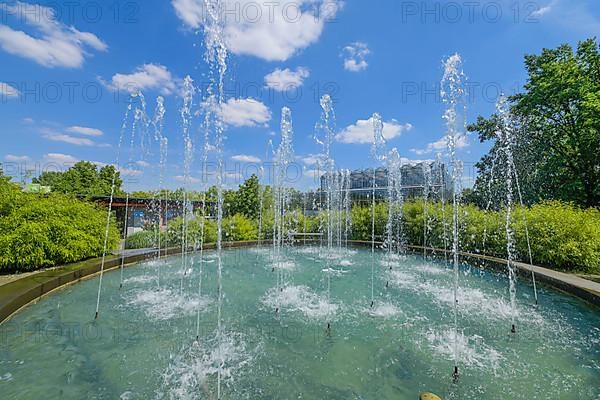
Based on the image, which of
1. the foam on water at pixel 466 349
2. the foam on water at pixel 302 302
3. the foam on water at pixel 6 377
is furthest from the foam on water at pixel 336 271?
the foam on water at pixel 6 377

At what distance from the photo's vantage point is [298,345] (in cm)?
412

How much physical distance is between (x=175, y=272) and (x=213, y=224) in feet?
21.3

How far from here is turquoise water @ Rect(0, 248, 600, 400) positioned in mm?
3113

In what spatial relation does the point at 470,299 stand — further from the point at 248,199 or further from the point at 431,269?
the point at 248,199

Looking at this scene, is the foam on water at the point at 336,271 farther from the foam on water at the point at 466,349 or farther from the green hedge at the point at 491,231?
the green hedge at the point at 491,231

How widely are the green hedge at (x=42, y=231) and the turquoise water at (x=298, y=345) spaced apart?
1596mm

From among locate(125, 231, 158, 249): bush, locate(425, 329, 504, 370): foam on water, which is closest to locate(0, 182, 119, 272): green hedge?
locate(125, 231, 158, 249): bush

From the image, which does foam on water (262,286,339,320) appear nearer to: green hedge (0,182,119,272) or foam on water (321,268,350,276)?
foam on water (321,268,350,276)

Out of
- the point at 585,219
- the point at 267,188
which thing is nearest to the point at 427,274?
the point at 585,219

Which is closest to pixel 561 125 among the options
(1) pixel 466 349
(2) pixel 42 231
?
(1) pixel 466 349

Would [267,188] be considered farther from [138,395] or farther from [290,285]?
[138,395]

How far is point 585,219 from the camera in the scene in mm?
9359

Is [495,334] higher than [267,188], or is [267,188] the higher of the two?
[267,188]

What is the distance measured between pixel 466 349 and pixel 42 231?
9.76m
